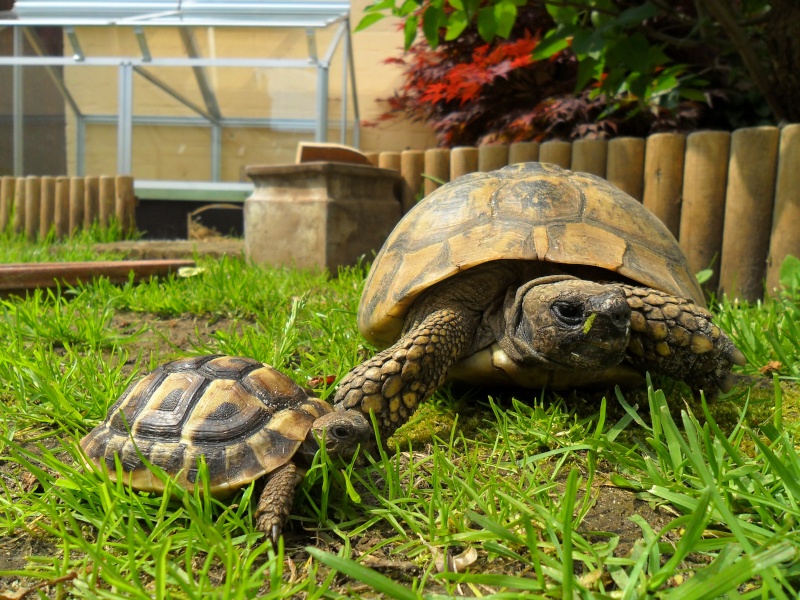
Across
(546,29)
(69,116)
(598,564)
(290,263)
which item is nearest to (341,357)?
(598,564)

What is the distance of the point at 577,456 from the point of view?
163cm

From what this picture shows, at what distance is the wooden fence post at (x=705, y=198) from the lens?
354 centimetres

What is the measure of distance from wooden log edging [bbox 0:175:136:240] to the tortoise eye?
18.9 feet

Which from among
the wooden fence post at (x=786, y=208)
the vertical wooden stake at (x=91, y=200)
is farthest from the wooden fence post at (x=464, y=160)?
the vertical wooden stake at (x=91, y=200)

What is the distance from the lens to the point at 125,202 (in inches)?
257

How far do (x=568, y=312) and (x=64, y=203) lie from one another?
6202 mm

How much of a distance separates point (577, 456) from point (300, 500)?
0.71 m

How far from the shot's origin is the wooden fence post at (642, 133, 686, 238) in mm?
3680

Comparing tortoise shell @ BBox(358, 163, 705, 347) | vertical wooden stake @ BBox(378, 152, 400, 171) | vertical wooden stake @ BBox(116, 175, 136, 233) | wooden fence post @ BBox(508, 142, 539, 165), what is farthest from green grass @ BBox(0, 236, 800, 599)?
vertical wooden stake @ BBox(116, 175, 136, 233)

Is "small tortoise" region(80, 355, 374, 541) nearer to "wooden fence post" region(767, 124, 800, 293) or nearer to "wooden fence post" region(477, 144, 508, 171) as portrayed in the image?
"wooden fence post" region(767, 124, 800, 293)

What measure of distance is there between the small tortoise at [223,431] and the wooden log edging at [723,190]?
267 cm

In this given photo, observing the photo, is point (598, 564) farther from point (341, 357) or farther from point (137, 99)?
point (137, 99)

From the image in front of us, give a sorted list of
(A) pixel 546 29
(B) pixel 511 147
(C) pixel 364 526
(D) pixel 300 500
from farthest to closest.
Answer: (A) pixel 546 29
(B) pixel 511 147
(D) pixel 300 500
(C) pixel 364 526

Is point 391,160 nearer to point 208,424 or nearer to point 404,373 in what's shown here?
point 404,373
